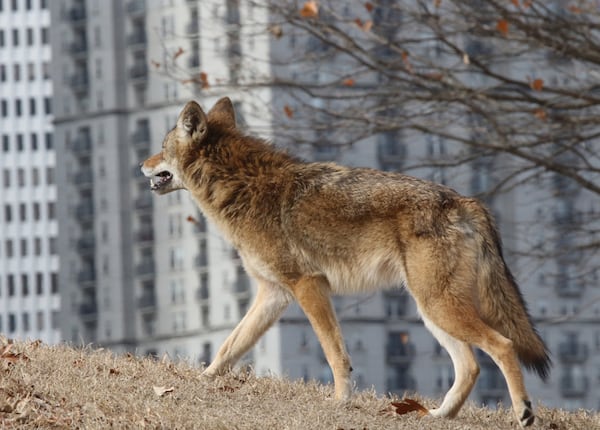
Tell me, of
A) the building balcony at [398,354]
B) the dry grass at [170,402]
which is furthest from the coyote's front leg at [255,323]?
the building balcony at [398,354]

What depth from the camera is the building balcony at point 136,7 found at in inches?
4567

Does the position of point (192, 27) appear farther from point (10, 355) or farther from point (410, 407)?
point (410, 407)

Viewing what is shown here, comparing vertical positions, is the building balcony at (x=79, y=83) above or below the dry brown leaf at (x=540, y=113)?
above

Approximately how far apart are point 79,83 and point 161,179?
106355 mm

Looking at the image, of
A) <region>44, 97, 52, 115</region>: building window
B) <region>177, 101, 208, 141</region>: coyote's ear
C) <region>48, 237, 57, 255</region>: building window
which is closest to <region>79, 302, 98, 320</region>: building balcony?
<region>48, 237, 57, 255</region>: building window

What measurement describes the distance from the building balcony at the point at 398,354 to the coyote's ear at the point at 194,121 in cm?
9321

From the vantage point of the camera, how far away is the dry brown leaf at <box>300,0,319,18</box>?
18.3 meters

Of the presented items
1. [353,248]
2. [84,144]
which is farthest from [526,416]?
[84,144]

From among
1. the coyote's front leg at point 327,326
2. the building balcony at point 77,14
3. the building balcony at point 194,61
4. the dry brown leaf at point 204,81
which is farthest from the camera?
the building balcony at point 77,14

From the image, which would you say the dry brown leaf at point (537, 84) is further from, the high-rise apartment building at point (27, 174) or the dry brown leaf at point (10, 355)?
the high-rise apartment building at point (27, 174)

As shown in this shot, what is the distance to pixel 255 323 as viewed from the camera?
47.2 ft

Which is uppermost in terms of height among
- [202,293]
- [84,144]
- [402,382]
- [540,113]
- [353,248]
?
[84,144]

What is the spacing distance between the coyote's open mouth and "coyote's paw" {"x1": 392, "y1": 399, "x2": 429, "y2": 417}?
294 cm

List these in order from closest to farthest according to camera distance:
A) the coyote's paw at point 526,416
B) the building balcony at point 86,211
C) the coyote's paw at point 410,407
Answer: the coyote's paw at point 526,416
the coyote's paw at point 410,407
the building balcony at point 86,211
